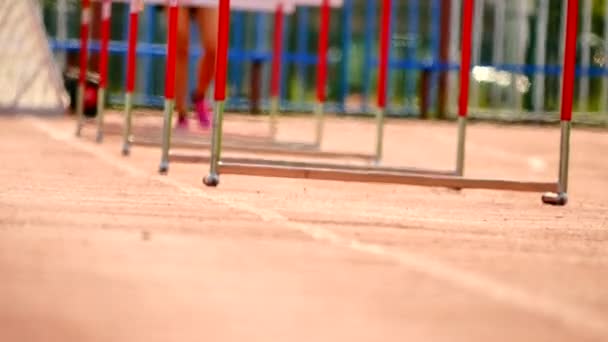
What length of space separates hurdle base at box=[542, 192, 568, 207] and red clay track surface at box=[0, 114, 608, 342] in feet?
0.19

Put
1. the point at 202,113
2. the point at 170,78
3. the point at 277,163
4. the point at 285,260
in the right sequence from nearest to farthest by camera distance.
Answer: the point at 285,260 → the point at 277,163 → the point at 170,78 → the point at 202,113

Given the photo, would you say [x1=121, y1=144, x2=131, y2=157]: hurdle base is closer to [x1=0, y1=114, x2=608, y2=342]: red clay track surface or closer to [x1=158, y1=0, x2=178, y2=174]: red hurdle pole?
[x1=0, y1=114, x2=608, y2=342]: red clay track surface

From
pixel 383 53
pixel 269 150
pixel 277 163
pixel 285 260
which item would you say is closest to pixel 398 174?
pixel 277 163

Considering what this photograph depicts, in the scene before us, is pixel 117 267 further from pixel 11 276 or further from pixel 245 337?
pixel 245 337

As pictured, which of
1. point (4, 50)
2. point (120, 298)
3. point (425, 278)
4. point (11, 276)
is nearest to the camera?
point (120, 298)

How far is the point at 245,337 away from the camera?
6.37ft

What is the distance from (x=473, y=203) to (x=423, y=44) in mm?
19508

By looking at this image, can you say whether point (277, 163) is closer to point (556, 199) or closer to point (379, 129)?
point (556, 199)

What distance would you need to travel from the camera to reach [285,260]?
2.89m

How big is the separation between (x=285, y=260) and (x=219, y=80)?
6.72ft

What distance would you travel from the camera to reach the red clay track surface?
2094 mm

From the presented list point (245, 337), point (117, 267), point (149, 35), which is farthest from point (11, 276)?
point (149, 35)

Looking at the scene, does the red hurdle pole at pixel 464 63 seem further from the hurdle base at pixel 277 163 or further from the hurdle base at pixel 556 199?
the hurdle base at pixel 556 199

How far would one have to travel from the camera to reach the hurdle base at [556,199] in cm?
504
